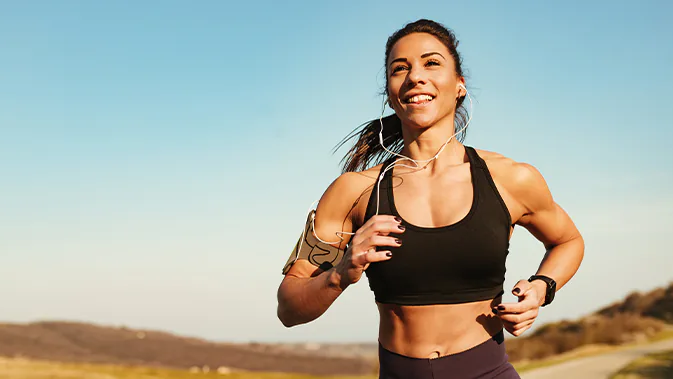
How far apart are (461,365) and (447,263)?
0.54 meters

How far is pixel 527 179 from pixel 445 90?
2.32 ft

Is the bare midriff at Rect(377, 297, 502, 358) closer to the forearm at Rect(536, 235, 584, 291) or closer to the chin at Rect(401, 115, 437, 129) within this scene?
the forearm at Rect(536, 235, 584, 291)

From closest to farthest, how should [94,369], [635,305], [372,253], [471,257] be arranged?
[372,253]
[471,257]
[94,369]
[635,305]

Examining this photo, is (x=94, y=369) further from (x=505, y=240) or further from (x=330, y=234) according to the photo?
(x=505, y=240)

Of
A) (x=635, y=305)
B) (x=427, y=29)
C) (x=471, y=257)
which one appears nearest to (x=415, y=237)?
(x=471, y=257)

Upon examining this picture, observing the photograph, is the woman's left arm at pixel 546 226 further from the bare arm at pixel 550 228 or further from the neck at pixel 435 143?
the neck at pixel 435 143

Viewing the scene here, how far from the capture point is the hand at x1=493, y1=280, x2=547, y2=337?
3.06 meters

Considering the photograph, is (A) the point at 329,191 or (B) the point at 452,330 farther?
(A) the point at 329,191

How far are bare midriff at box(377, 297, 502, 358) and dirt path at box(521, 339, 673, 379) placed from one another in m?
11.2

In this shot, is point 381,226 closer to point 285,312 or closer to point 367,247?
point 367,247

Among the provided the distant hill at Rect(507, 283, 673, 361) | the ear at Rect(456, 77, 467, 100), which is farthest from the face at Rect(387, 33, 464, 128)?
the distant hill at Rect(507, 283, 673, 361)

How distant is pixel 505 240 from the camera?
3.34m

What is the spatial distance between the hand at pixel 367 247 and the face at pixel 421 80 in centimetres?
81

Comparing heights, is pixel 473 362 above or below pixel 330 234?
below
